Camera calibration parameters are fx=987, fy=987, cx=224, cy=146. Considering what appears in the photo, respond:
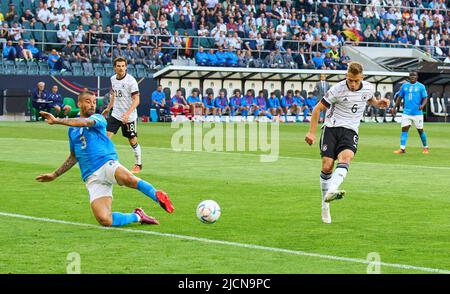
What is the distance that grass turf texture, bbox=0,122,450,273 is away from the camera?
955cm

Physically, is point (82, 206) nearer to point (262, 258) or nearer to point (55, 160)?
point (262, 258)

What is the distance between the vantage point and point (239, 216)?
13.0 m

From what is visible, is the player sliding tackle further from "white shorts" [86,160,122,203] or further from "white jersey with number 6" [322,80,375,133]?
"white jersey with number 6" [322,80,375,133]

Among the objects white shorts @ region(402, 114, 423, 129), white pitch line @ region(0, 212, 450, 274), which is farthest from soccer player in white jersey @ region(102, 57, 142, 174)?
white shorts @ region(402, 114, 423, 129)

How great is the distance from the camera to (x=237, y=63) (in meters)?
46.8

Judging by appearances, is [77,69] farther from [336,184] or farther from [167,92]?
[336,184]

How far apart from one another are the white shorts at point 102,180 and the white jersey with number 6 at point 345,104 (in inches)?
122

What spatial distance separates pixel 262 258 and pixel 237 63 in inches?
1472

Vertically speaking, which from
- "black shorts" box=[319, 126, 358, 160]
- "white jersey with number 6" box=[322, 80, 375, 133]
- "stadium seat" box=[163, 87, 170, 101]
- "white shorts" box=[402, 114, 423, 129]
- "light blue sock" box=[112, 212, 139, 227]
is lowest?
"stadium seat" box=[163, 87, 170, 101]

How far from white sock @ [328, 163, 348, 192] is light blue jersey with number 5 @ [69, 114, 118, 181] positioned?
2.76 meters

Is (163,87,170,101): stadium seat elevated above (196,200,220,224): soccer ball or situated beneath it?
situated beneath

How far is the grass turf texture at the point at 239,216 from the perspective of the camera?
955cm

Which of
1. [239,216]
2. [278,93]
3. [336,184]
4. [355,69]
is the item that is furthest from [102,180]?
[278,93]

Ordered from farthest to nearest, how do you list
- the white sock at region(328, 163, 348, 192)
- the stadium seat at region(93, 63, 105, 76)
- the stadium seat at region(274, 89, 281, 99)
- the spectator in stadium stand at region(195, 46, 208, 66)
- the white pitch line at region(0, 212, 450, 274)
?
the stadium seat at region(274, 89, 281, 99), the spectator in stadium stand at region(195, 46, 208, 66), the stadium seat at region(93, 63, 105, 76), the white sock at region(328, 163, 348, 192), the white pitch line at region(0, 212, 450, 274)
